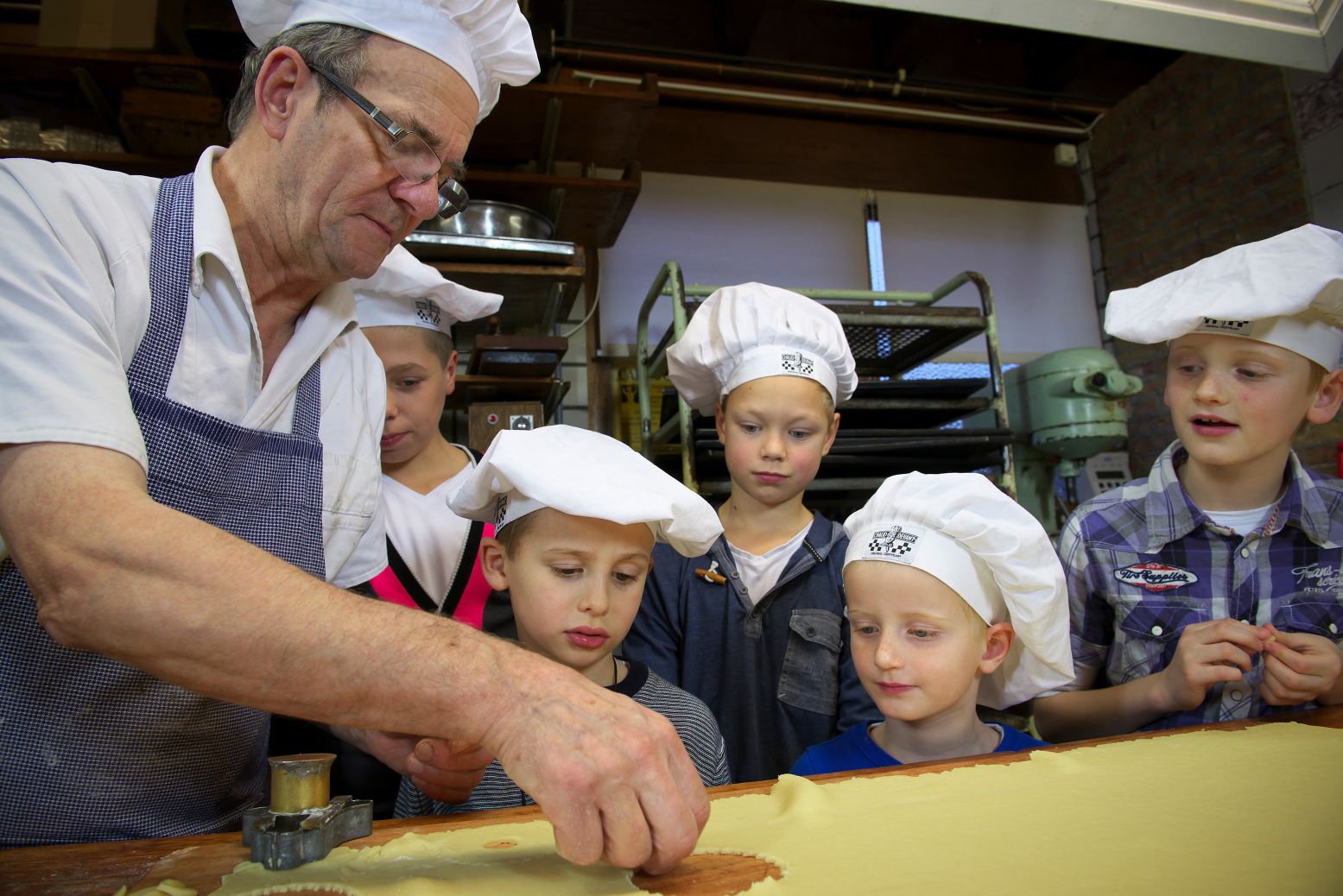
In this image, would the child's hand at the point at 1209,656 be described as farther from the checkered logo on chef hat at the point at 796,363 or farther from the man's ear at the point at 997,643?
the checkered logo on chef hat at the point at 796,363

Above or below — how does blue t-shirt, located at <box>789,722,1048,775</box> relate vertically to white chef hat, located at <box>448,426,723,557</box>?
below

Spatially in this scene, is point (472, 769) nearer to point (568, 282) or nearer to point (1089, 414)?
point (568, 282)

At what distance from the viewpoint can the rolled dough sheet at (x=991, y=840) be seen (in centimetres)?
59

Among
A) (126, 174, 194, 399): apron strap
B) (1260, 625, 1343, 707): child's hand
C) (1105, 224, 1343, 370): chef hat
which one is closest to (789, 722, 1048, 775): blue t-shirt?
(1260, 625, 1343, 707): child's hand

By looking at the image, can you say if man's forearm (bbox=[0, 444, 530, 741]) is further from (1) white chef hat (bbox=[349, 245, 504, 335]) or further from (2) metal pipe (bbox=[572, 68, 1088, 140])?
(2) metal pipe (bbox=[572, 68, 1088, 140])

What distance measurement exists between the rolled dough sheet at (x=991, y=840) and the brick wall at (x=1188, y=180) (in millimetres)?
3305

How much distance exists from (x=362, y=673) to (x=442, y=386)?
121 cm

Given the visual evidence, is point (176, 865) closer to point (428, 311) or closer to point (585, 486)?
point (585, 486)

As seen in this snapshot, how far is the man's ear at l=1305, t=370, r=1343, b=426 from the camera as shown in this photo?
1445mm

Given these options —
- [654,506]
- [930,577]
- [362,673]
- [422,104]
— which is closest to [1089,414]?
[930,577]

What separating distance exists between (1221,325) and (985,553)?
57 centimetres

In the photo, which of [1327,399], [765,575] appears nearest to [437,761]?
[765,575]

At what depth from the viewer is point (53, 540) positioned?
661mm

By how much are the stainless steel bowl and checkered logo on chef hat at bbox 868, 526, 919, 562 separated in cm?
172
